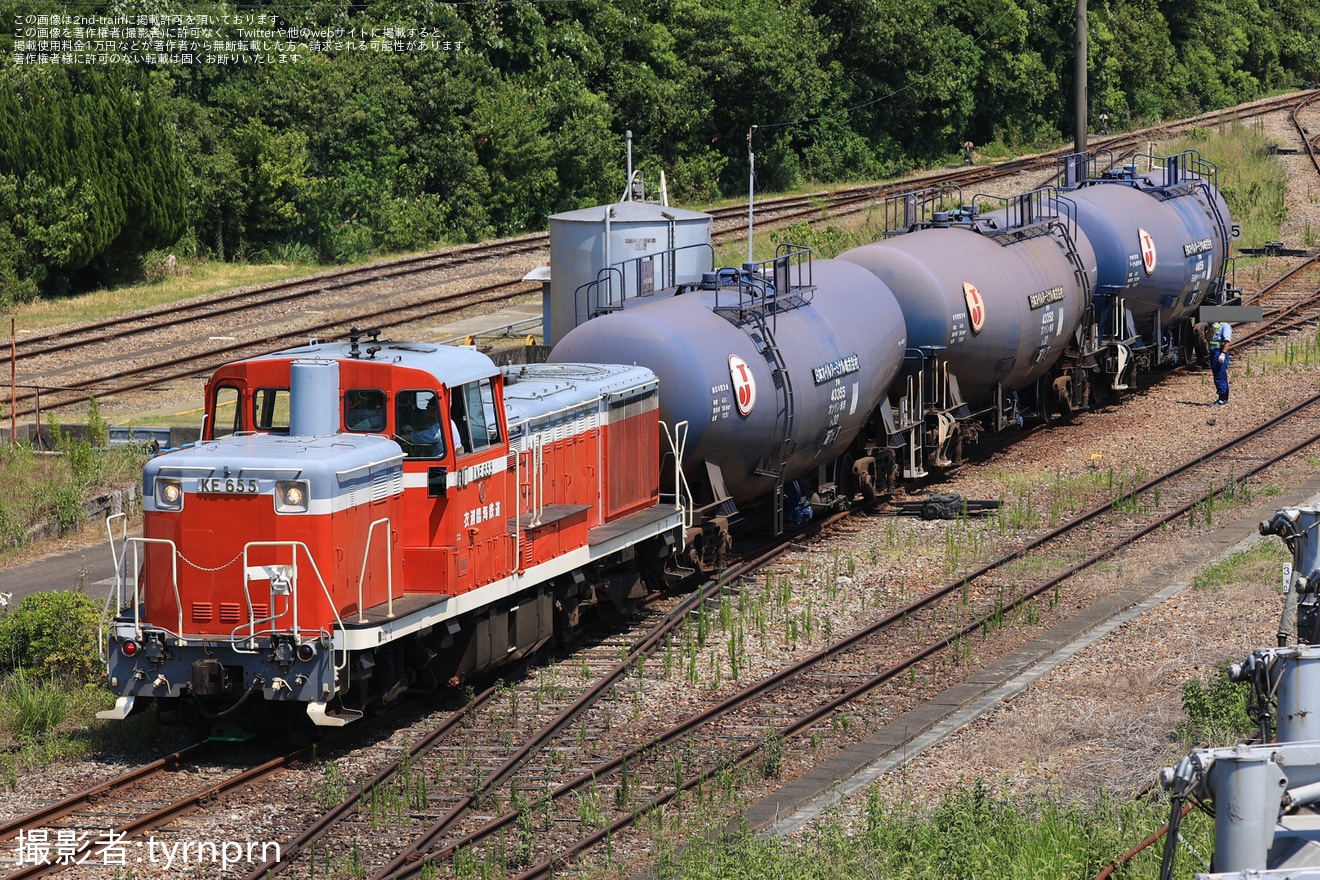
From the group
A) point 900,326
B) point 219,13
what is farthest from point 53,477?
point 219,13

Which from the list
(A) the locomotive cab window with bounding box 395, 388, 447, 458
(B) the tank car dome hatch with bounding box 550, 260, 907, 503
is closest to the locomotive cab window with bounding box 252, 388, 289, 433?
(A) the locomotive cab window with bounding box 395, 388, 447, 458

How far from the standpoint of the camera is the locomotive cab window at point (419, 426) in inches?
594

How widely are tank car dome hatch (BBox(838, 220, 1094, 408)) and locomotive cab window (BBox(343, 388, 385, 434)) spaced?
38.1ft

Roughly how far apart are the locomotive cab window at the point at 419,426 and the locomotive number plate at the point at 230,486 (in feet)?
5.36

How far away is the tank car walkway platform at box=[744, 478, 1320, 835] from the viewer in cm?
1348

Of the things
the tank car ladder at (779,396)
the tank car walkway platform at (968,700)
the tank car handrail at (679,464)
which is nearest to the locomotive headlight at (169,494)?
the tank car walkway platform at (968,700)

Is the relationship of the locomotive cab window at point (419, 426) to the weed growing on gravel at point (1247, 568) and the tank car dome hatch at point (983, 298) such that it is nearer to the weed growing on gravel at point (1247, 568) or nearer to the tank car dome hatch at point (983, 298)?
the weed growing on gravel at point (1247, 568)

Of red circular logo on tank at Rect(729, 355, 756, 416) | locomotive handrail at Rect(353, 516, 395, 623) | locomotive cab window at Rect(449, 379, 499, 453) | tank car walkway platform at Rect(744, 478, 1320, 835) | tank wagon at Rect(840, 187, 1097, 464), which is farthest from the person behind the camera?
tank wagon at Rect(840, 187, 1097, 464)

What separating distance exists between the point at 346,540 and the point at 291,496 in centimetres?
66

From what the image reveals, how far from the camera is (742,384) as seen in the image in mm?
19875

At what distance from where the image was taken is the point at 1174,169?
3528 cm

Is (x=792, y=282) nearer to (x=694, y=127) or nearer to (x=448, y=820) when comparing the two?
(x=448, y=820)

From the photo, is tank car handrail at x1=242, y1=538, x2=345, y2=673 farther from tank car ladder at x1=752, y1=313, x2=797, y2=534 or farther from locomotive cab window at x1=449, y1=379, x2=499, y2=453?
tank car ladder at x1=752, y1=313, x2=797, y2=534

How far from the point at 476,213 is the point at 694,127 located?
37.8ft
